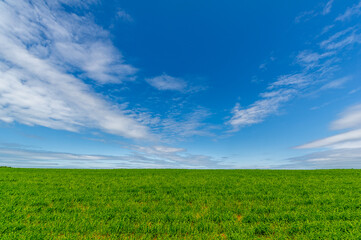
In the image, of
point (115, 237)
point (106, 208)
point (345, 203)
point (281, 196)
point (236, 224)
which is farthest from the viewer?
point (281, 196)

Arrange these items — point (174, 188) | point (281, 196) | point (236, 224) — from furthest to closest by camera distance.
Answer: point (174, 188) → point (281, 196) → point (236, 224)

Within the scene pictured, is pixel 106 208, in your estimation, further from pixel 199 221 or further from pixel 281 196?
pixel 281 196

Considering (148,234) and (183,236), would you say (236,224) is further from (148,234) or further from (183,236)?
(148,234)

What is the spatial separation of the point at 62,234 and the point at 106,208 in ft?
6.53

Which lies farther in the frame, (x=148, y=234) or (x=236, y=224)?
(x=236, y=224)

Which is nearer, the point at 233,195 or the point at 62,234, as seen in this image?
the point at 62,234

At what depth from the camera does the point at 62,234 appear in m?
5.68

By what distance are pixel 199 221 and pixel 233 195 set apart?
3864 millimetres

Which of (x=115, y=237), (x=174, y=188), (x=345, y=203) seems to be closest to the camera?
(x=115, y=237)

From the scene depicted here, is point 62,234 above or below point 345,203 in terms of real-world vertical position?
below

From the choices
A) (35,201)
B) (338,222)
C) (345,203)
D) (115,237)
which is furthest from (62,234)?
Result: (345,203)

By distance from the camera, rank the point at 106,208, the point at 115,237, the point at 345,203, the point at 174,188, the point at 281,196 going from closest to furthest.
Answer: the point at 115,237 < the point at 106,208 < the point at 345,203 < the point at 281,196 < the point at 174,188

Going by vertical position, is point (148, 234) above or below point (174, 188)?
below

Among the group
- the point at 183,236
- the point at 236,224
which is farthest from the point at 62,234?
the point at 236,224
